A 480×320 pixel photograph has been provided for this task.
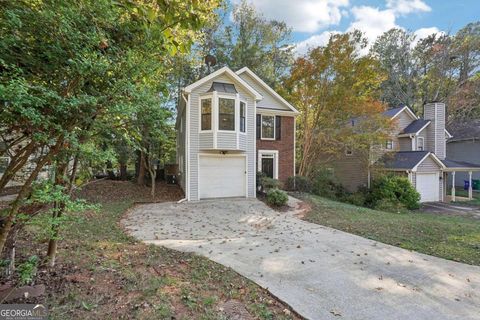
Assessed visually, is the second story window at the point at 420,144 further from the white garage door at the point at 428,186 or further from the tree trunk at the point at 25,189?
the tree trunk at the point at 25,189

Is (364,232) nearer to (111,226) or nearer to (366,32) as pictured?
(111,226)

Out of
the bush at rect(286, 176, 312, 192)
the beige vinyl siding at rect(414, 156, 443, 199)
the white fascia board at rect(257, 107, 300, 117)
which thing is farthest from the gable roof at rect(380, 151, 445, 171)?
the white fascia board at rect(257, 107, 300, 117)

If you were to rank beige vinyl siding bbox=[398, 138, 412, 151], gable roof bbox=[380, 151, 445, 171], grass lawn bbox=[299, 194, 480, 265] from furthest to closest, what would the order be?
beige vinyl siding bbox=[398, 138, 412, 151], gable roof bbox=[380, 151, 445, 171], grass lawn bbox=[299, 194, 480, 265]

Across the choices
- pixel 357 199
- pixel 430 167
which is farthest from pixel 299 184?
pixel 430 167

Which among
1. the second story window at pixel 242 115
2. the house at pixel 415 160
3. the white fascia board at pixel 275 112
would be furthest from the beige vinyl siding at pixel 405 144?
the second story window at pixel 242 115

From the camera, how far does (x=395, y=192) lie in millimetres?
15578

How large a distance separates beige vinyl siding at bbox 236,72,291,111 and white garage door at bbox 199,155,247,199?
4259mm

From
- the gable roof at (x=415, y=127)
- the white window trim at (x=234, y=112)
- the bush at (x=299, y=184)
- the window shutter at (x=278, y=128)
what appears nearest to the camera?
the white window trim at (x=234, y=112)

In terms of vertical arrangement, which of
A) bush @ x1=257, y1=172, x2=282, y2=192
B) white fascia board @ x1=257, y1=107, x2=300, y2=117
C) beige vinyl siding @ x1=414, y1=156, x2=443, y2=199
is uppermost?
white fascia board @ x1=257, y1=107, x2=300, y2=117

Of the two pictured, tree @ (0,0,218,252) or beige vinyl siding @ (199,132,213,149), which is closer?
tree @ (0,0,218,252)

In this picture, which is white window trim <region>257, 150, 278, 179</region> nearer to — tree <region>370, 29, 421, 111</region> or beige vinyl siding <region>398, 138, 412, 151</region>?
→ beige vinyl siding <region>398, 138, 412, 151</region>

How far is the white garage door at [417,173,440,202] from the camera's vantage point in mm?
17438

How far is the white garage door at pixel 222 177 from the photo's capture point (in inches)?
498

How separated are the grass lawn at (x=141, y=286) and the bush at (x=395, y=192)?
46.0 feet
